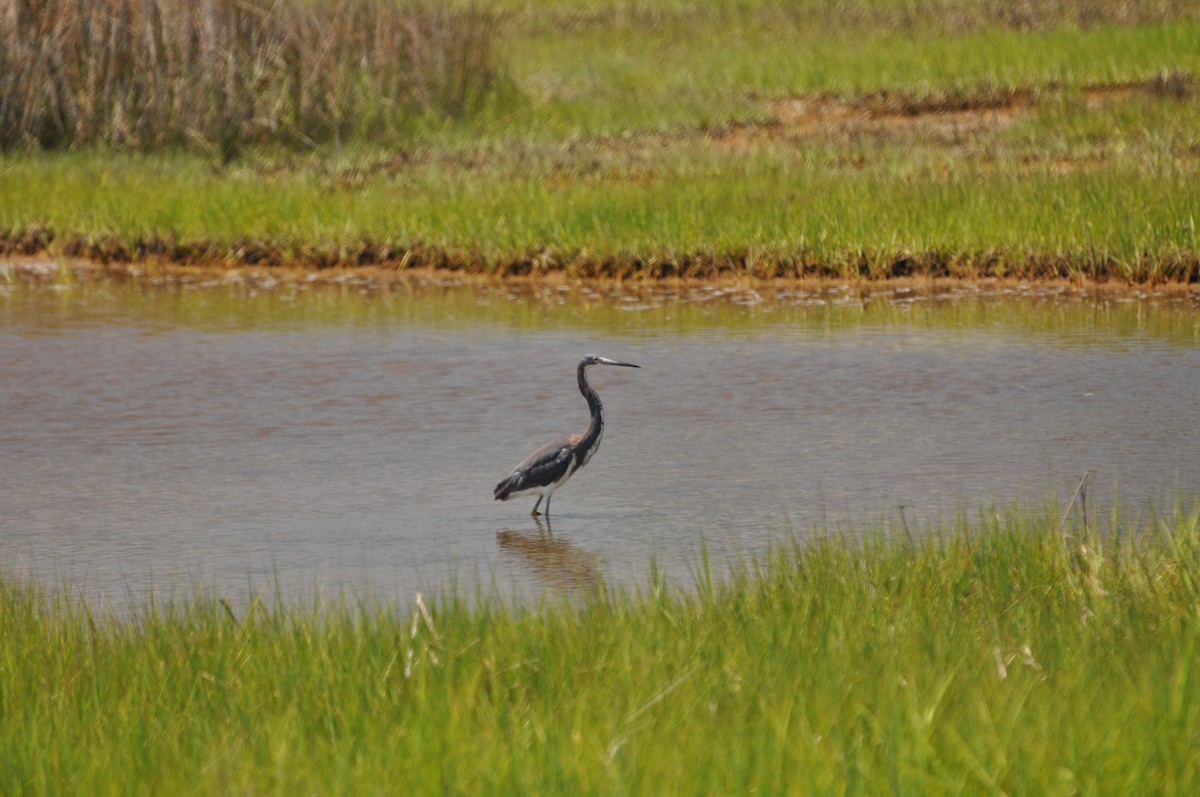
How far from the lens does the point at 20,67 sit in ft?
65.7

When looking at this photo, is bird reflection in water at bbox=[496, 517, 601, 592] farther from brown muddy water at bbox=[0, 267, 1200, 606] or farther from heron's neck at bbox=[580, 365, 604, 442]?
heron's neck at bbox=[580, 365, 604, 442]

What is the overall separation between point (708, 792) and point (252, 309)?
33.9ft

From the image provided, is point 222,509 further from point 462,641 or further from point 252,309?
point 252,309

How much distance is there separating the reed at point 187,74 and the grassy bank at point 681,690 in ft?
47.6

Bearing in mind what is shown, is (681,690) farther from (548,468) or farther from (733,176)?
(733,176)

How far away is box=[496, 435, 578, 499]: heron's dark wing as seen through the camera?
7625 mm

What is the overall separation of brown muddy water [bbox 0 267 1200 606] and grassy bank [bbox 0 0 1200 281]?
27.4 inches

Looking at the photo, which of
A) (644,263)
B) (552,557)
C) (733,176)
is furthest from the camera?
(733,176)

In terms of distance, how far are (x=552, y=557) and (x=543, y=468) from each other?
54 centimetres

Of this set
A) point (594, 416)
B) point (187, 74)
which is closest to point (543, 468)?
point (594, 416)

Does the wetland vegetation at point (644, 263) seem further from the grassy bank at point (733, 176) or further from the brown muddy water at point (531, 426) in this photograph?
the brown muddy water at point (531, 426)

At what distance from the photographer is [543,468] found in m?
7.62

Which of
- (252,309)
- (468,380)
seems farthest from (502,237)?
(468,380)

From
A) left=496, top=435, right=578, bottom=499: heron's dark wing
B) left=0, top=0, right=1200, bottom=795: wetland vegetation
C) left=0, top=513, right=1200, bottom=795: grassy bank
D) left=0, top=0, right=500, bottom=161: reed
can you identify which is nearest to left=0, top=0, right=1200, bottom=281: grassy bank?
left=0, top=0, right=1200, bottom=795: wetland vegetation
